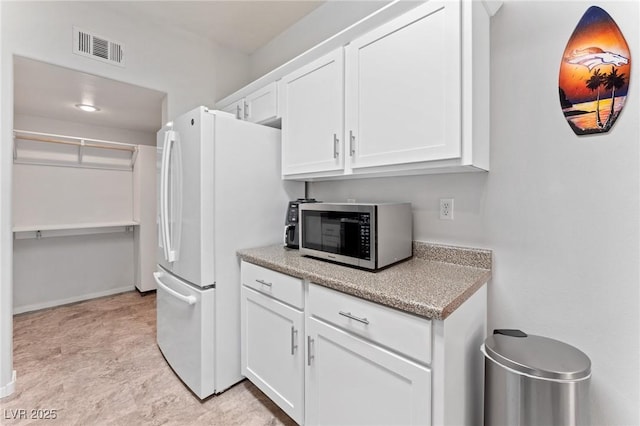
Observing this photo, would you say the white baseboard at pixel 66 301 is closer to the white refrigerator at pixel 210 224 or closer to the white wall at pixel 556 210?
the white refrigerator at pixel 210 224

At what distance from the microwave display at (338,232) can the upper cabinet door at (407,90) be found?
1.05 ft

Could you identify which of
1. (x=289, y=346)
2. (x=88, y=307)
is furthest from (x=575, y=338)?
(x=88, y=307)

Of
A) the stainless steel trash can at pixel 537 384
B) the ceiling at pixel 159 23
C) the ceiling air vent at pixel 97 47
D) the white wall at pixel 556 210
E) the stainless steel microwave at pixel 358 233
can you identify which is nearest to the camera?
the stainless steel trash can at pixel 537 384

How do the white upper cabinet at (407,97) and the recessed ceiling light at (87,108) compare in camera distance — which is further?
the recessed ceiling light at (87,108)

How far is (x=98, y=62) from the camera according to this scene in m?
2.17

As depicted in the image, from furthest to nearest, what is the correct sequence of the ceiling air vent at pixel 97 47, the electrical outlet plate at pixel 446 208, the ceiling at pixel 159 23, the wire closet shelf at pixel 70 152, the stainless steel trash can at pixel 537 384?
the wire closet shelf at pixel 70 152
the ceiling at pixel 159 23
the ceiling air vent at pixel 97 47
the electrical outlet plate at pixel 446 208
the stainless steel trash can at pixel 537 384

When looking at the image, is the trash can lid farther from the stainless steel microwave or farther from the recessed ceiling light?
the recessed ceiling light

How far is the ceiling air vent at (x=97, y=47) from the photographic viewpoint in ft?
6.83

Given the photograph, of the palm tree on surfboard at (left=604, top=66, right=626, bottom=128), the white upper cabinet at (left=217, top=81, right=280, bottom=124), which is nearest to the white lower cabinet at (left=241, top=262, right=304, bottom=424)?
the white upper cabinet at (left=217, top=81, right=280, bottom=124)

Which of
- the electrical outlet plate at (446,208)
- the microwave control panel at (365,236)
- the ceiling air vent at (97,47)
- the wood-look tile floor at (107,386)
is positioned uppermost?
the ceiling air vent at (97,47)

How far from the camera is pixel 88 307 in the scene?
3268 millimetres

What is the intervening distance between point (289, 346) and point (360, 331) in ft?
1.73

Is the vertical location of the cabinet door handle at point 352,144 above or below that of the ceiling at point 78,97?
below

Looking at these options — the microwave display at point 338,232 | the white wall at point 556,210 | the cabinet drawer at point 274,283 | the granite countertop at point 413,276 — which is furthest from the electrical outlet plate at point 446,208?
the cabinet drawer at point 274,283
